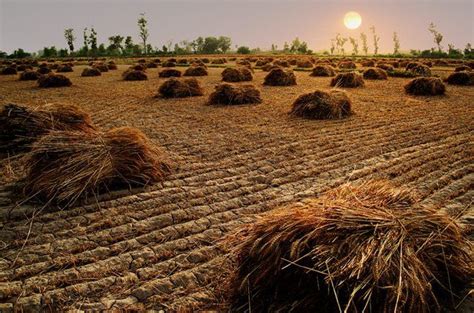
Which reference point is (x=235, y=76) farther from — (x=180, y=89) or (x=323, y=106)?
(x=323, y=106)

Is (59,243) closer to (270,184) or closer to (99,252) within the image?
(99,252)

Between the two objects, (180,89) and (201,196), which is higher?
(180,89)

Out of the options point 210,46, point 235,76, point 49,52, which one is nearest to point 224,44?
point 210,46

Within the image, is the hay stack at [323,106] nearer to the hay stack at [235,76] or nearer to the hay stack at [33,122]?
the hay stack at [33,122]

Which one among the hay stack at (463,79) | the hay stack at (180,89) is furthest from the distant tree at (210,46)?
the hay stack at (180,89)

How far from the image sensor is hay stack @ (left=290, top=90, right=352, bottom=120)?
718 cm

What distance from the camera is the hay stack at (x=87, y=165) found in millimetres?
3676

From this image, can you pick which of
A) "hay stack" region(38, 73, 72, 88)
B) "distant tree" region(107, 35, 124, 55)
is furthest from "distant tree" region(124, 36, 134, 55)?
"hay stack" region(38, 73, 72, 88)

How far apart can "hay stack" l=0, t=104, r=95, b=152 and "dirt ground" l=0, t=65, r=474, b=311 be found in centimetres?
115

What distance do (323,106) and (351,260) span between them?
5.64 metres

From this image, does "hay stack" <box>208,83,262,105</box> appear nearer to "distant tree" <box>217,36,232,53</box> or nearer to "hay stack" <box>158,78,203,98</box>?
"hay stack" <box>158,78,203,98</box>

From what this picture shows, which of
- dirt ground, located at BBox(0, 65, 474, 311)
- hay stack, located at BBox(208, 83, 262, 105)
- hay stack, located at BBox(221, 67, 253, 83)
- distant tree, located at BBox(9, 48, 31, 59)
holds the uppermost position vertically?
distant tree, located at BBox(9, 48, 31, 59)

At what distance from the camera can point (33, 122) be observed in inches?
216

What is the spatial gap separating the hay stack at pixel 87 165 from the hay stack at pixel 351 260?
202cm
